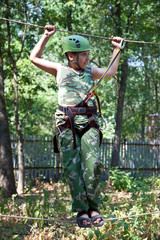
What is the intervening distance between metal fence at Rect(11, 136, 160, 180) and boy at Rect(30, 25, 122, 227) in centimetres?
720

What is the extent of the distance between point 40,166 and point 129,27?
5644 millimetres

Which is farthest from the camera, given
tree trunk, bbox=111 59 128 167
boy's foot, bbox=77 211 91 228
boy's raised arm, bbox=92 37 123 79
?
tree trunk, bbox=111 59 128 167

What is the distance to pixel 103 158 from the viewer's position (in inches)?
420

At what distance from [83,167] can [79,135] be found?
0.31 m

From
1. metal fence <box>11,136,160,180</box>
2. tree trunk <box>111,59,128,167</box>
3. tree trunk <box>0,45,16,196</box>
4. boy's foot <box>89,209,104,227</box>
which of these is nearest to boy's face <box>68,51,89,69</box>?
boy's foot <box>89,209,104,227</box>

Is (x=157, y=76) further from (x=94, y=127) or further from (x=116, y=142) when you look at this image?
(x=94, y=127)

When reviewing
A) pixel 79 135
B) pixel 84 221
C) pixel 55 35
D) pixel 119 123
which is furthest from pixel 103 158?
pixel 84 221

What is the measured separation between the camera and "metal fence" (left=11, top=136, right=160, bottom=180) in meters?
9.84

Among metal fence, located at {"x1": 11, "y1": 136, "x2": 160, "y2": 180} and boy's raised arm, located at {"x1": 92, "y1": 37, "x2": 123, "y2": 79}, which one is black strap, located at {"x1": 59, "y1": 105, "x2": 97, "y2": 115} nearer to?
boy's raised arm, located at {"x1": 92, "y1": 37, "x2": 123, "y2": 79}

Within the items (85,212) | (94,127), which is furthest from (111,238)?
(94,127)

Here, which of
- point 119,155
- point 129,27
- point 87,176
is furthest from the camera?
point 119,155

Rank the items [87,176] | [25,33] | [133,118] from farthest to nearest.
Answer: [133,118]
[25,33]
[87,176]

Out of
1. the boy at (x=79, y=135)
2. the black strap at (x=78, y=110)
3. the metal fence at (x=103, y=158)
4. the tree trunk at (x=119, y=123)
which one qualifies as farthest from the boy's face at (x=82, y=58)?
the metal fence at (x=103, y=158)

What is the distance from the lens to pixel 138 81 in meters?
19.4
